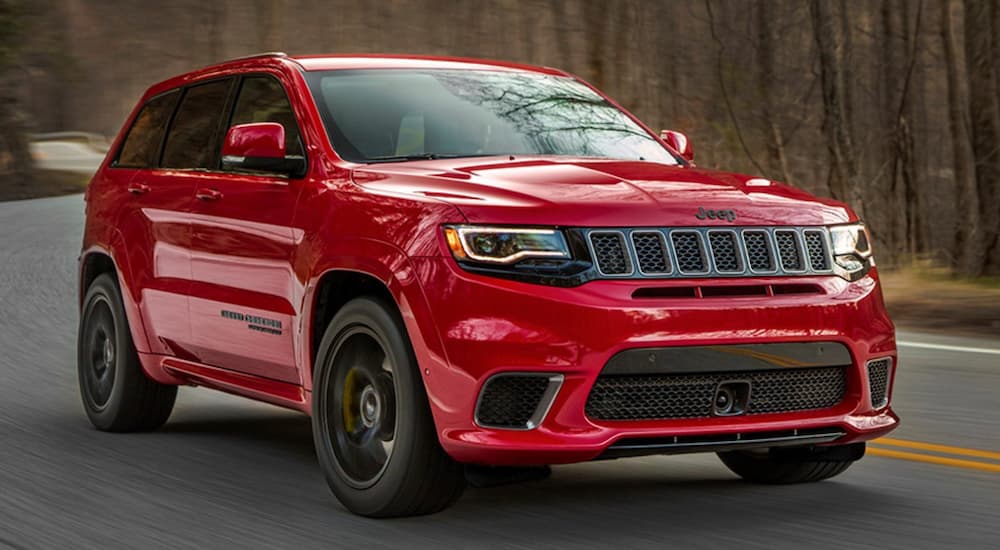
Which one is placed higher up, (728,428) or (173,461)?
(728,428)

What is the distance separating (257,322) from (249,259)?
10.4 inches

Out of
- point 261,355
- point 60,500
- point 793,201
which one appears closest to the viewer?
point 793,201

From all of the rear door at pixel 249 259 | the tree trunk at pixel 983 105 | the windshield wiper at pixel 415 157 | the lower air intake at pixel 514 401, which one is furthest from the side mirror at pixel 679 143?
the tree trunk at pixel 983 105

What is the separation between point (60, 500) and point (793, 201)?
3032 mm

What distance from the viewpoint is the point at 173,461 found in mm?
7379

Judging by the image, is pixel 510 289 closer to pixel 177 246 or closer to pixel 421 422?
pixel 421 422

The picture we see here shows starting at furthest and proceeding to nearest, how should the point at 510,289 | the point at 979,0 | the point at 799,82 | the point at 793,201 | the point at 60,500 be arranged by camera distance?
the point at 799,82, the point at 979,0, the point at 60,500, the point at 793,201, the point at 510,289

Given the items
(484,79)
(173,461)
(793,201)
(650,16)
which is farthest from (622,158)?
(650,16)

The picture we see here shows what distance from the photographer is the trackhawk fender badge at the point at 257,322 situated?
664cm

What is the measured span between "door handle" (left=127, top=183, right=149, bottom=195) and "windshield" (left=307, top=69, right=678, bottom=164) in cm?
136

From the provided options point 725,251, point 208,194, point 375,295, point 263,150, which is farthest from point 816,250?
point 208,194

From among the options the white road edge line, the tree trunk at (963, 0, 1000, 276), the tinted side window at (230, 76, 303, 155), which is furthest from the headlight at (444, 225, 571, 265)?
the tree trunk at (963, 0, 1000, 276)

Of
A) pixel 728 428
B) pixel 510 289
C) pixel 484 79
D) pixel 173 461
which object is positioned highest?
pixel 484 79

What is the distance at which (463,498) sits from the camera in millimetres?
6301
